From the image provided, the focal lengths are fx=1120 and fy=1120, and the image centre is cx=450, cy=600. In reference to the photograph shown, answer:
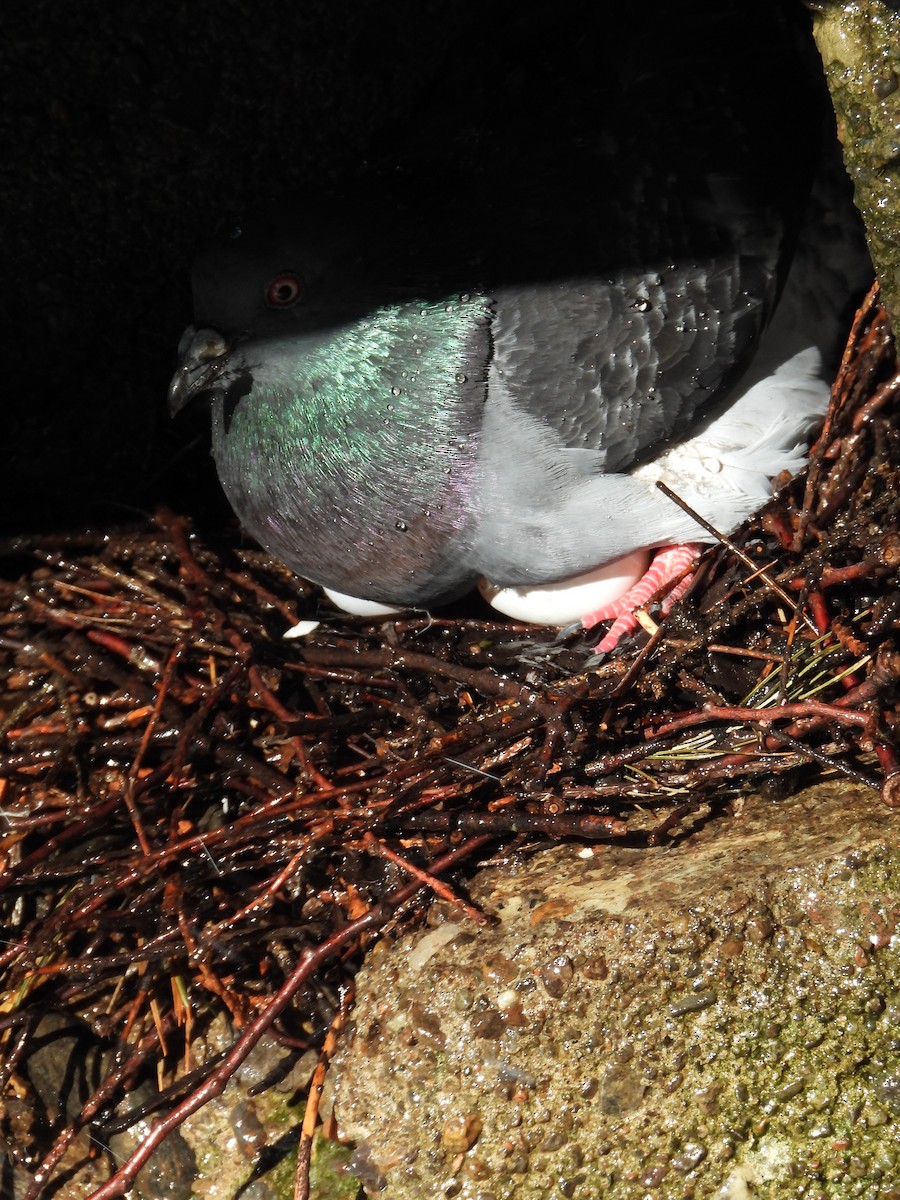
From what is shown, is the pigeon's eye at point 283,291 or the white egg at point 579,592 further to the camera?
the white egg at point 579,592

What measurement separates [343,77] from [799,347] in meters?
1.76

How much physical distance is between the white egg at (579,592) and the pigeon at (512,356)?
110mm

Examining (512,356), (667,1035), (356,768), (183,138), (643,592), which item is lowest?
(667,1035)

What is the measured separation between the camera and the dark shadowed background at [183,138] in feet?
10.8

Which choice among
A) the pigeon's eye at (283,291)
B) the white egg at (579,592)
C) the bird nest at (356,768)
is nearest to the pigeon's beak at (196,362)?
the pigeon's eye at (283,291)

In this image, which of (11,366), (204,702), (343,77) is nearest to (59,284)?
(11,366)

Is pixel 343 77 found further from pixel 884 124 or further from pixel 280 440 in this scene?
pixel 884 124

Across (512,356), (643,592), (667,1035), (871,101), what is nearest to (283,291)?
(512,356)

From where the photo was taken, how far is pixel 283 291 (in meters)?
3.06

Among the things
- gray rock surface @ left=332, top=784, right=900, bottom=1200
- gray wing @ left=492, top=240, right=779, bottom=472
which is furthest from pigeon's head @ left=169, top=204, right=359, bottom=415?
gray rock surface @ left=332, top=784, right=900, bottom=1200

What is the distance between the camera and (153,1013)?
2.98 m

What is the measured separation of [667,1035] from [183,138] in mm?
3109

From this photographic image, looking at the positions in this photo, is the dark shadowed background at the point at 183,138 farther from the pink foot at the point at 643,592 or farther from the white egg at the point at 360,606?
the pink foot at the point at 643,592

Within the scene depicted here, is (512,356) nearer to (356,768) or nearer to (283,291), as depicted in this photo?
(283,291)
